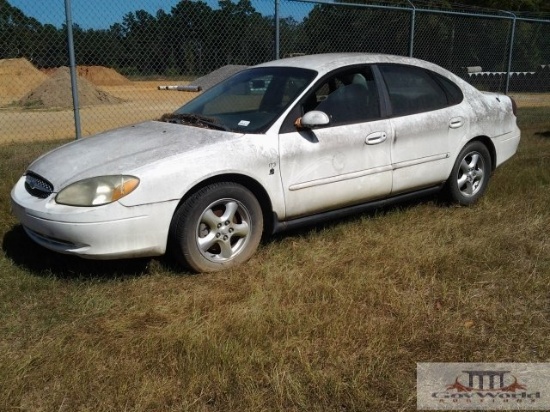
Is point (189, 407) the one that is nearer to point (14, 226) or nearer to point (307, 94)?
point (307, 94)

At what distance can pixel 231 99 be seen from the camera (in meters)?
4.93

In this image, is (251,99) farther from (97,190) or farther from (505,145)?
(505,145)

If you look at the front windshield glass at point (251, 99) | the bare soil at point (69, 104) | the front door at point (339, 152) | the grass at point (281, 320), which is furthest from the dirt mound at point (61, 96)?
the front door at point (339, 152)

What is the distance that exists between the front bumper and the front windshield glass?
1.03 metres

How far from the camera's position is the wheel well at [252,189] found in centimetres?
384

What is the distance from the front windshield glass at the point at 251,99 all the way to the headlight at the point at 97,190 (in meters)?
1.00

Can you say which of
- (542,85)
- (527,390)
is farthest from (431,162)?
(542,85)

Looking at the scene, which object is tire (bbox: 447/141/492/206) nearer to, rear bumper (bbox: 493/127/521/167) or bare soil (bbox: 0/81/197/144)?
rear bumper (bbox: 493/127/521/167)

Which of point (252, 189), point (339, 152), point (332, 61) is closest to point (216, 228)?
point (252, 189)

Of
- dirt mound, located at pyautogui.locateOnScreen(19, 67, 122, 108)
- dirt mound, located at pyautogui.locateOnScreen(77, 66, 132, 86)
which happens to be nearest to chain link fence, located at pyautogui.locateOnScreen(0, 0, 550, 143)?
dirt mound, located at pyautogui.locateOnScreen(19, 67, 122, 108)

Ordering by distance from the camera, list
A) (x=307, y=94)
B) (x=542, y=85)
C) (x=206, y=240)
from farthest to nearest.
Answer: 1. (x=542, y=85)
2. (x=307, y=94)
3. (x=206, y=240)

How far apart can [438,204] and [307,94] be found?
2113mm

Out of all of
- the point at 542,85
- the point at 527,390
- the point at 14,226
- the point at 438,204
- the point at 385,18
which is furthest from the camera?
the point at 542,85

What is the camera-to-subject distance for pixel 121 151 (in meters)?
3.94
